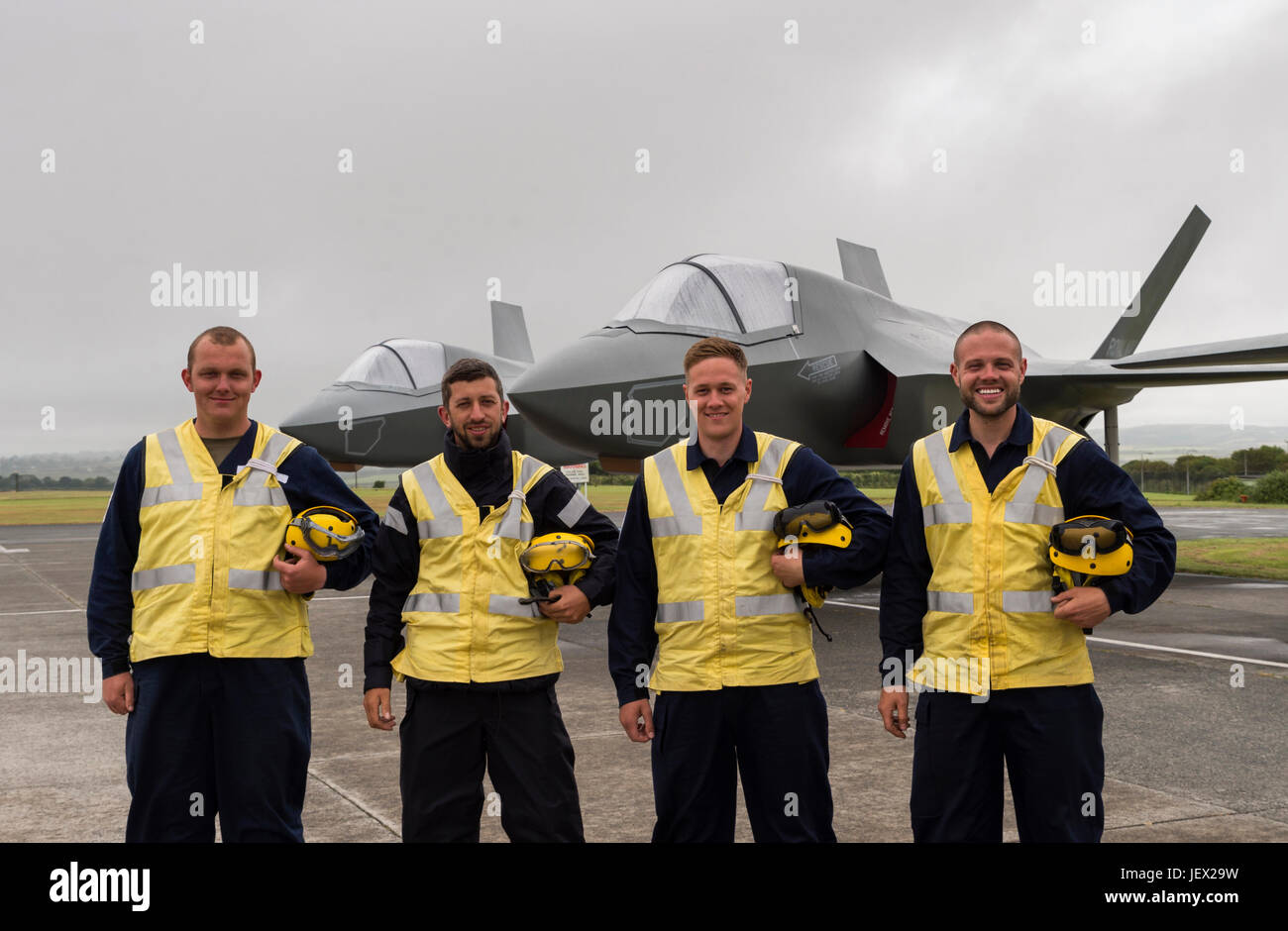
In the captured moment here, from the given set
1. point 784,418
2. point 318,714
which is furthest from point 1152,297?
point 318,714

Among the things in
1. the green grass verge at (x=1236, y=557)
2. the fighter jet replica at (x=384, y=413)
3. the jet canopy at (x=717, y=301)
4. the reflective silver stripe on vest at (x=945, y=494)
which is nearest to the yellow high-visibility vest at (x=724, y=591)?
the reflective silver stripe on vest at (x=945, y=494)

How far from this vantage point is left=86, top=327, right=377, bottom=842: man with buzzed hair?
3.54 m

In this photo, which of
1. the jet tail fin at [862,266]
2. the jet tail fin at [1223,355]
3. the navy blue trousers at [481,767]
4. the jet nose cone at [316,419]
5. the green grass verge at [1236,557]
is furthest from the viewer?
the jet nose cone at [316,419]

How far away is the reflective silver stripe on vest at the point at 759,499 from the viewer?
3.55 meters

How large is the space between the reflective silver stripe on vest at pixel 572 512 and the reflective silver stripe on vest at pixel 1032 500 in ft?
4.85

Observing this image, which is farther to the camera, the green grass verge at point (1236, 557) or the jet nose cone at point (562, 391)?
the green grass verge at point (1236, 557)

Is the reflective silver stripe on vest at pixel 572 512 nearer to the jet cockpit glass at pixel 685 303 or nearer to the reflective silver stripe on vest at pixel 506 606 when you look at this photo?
the reflective silver stripe on vest at pixel 506 606

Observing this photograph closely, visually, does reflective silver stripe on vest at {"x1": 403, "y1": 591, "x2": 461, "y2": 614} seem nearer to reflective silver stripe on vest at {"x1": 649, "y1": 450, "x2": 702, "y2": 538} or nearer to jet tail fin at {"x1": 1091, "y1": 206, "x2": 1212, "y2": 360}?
reflective silver stripe on vest at {"x1": 649, "y1": 450, "x2": 702, "y2": 538}

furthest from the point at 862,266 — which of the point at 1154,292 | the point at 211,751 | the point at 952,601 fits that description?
the point at 211,751

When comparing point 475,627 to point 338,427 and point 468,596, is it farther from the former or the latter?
point 338,427

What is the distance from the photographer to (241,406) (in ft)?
12.5

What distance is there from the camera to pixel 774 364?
35.5 ft
